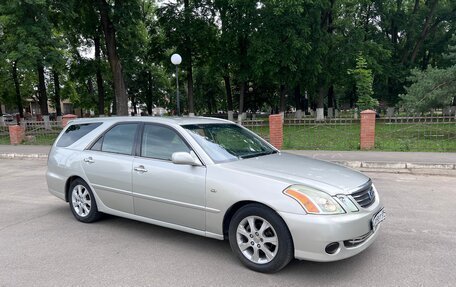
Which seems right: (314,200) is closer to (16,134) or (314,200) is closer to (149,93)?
(16,134)

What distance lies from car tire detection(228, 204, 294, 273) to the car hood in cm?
40

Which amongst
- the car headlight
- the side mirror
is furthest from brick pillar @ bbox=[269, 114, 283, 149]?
the car headlight

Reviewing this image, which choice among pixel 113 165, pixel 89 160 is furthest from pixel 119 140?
pixel 89 160

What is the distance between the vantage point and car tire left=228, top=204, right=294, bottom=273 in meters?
3.35

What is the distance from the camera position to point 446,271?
3479 millimetres

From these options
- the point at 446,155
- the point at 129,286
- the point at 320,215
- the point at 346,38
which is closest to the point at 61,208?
the point at 129,286

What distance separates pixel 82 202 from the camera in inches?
207

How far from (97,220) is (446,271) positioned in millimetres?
4560

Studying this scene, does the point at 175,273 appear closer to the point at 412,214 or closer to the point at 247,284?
the point at 247,284

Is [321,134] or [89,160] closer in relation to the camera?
[89,160]

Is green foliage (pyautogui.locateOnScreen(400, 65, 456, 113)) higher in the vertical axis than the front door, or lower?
higher

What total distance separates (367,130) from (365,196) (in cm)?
930

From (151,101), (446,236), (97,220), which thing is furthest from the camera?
(151,101)

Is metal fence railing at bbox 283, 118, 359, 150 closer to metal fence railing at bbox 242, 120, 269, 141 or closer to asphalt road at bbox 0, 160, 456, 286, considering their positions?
metal fence railing at bbox 242, 120, 269, 141
